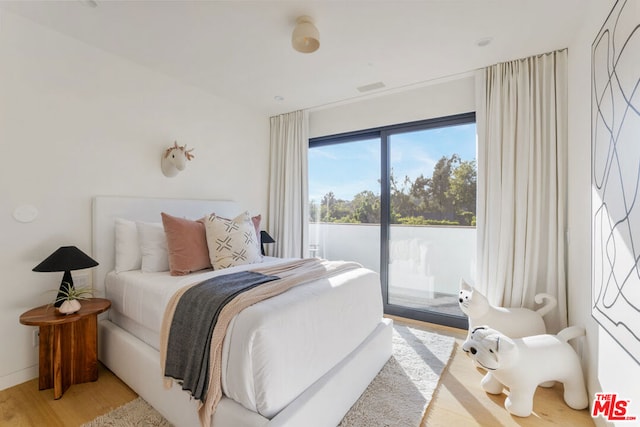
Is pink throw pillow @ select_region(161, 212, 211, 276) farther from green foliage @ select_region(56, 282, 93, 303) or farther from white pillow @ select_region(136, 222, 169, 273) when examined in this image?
green foliage @ select_region(56, 282, 93, 303)

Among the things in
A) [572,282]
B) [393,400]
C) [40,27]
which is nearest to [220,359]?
[393,400]

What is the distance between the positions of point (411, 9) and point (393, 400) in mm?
2537

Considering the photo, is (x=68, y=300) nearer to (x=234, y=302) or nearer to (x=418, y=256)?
(x=234, y=302)

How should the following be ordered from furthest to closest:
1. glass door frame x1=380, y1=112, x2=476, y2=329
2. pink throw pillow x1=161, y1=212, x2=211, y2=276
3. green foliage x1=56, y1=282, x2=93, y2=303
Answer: glass door frame x1=380, y1=112, x2=476, y2=329
pink throw pillow x1=161, y1=212, x2=211, y2=276
green foliage x1=56, y1=282, x2=93, y2=303

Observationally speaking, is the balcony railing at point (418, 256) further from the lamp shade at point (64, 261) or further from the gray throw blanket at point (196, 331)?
the lamp shade at point (64, 261)

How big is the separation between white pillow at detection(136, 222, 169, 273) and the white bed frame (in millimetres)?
312

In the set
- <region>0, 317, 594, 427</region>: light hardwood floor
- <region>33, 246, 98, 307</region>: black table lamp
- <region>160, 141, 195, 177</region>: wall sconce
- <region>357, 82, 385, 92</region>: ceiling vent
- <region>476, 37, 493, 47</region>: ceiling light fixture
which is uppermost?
<region>357, 82, 385, 92</region>: ceiling vent

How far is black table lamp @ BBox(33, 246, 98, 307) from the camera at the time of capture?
183 centimetres

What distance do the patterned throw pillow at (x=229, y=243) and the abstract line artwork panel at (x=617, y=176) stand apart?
2.21 metres

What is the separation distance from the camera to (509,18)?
6.55 feet

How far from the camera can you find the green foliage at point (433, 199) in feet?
9.68

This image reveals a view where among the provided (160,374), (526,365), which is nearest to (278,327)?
(160,374)

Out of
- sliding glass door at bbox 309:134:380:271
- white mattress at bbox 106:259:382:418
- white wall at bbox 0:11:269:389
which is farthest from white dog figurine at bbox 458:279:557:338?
white wall at bbox 0:11:269:389

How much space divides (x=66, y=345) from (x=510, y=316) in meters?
3.17
